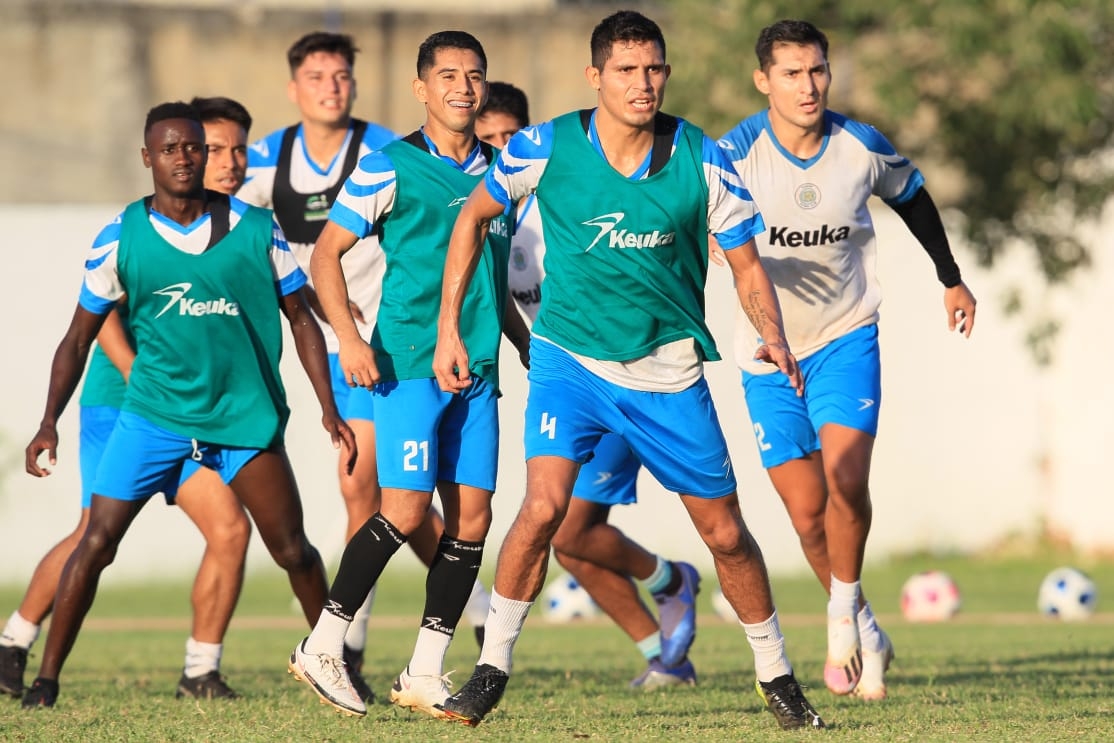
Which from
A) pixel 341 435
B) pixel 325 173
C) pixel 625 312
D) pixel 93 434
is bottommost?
pixel 93 434

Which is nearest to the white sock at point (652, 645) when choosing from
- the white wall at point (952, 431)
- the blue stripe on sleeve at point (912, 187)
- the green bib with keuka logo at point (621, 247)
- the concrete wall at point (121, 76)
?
the blue stripe on sleeve at point (912, 187)

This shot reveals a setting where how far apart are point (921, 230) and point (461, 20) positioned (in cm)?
1431

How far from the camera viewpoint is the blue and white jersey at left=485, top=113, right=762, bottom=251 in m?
6.53

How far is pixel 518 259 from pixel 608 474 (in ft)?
3.98

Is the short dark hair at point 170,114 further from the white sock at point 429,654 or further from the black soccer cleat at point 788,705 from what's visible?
the black soccer cleat at point 788,705

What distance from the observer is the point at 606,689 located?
8.51m

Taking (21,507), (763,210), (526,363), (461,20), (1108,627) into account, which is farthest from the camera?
(461,20)

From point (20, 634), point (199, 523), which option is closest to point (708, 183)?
point (199, 523)

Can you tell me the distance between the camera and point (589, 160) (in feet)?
21.5

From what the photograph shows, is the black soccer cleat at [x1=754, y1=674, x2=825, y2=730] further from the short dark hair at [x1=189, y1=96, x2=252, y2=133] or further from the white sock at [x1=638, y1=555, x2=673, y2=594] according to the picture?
the short dark hair at [x1=189, y1=96, x2=252, y2=133]

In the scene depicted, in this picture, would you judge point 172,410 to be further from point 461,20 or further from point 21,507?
point 461,20

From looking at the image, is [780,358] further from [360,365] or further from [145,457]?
[145,457]

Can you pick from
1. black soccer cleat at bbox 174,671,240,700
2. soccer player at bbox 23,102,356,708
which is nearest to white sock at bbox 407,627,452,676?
soccer player at bbox 23,102,356,708

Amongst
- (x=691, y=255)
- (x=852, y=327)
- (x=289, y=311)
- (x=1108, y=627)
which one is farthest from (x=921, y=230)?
(x=1108, y=627)
